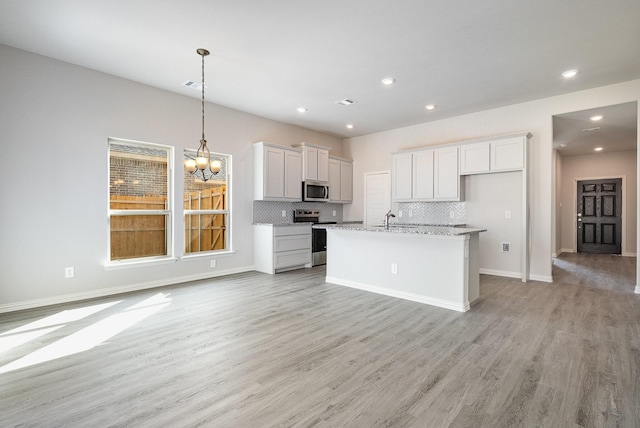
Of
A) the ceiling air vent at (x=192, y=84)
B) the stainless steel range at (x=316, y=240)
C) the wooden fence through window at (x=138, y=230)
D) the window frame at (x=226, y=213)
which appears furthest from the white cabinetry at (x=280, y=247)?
the ceiling air vent at (x=192, y=84)

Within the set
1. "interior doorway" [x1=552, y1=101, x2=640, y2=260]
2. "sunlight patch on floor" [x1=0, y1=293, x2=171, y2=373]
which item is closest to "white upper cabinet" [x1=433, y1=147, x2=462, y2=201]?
"interior doorway" [x1=552, y1=101, x2=640, y2=260]

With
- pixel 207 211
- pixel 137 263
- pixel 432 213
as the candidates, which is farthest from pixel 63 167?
pixel 432 213

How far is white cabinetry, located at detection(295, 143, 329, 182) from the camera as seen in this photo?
6684 millimetres

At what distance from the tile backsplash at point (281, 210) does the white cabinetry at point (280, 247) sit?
0.30m

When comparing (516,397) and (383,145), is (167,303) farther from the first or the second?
(383,145)

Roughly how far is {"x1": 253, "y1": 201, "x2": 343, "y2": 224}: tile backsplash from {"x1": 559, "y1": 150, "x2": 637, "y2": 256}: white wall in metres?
6.75

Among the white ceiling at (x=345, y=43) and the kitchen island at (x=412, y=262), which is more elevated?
the white ceiling at (x=345, y=43)

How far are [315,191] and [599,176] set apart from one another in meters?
7.78

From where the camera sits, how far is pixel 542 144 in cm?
526

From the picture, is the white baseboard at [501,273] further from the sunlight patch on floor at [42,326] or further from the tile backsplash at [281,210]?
the sunlight patch on floor at [42,326]

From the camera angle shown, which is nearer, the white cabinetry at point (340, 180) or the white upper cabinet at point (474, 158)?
the white upper cabinet at point (474, 158)

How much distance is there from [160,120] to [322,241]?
3749 mm

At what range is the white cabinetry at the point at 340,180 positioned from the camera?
7.46 m

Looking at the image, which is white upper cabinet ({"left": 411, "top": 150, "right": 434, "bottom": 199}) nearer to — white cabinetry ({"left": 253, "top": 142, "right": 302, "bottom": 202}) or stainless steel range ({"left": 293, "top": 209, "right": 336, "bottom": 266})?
stainless steel range ({"left": 293, "top": 209, "right": 336, "bottom": 266})
